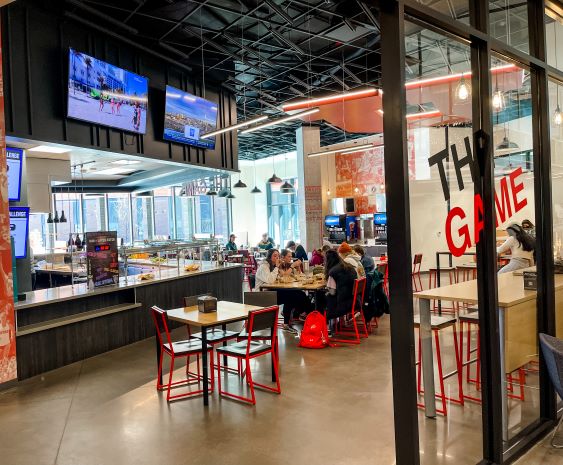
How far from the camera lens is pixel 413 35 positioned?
2.68 metres

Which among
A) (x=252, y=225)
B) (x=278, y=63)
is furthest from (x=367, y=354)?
(x=252, y=225)

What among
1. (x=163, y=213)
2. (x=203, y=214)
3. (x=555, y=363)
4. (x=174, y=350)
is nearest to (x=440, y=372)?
(x=555, y=363)

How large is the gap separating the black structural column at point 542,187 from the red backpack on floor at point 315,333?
3.04m

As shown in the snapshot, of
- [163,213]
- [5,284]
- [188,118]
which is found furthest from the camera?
[163,213]

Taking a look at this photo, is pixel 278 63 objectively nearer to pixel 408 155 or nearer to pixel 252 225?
pixel 408 155

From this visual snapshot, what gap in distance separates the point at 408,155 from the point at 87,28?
21.1 ft

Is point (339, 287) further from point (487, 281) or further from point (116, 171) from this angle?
point (116, 171)

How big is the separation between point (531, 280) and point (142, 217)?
714 inches

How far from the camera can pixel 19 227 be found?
703 centimetres

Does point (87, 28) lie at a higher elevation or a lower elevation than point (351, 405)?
higher

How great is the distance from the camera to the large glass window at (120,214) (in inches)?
736

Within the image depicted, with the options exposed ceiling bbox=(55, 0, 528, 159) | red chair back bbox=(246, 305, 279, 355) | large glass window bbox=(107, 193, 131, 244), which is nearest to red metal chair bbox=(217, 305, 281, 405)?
red chair back bbox=(246, 305, 279, 355)

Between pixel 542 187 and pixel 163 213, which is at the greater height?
pixel 163 213

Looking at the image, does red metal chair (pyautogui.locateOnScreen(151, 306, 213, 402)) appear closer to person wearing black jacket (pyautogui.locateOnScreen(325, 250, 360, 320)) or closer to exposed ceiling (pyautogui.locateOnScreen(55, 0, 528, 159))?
person wearing black jacket (pyautogui.locateOnScreen(325, 250, 360, 320))
